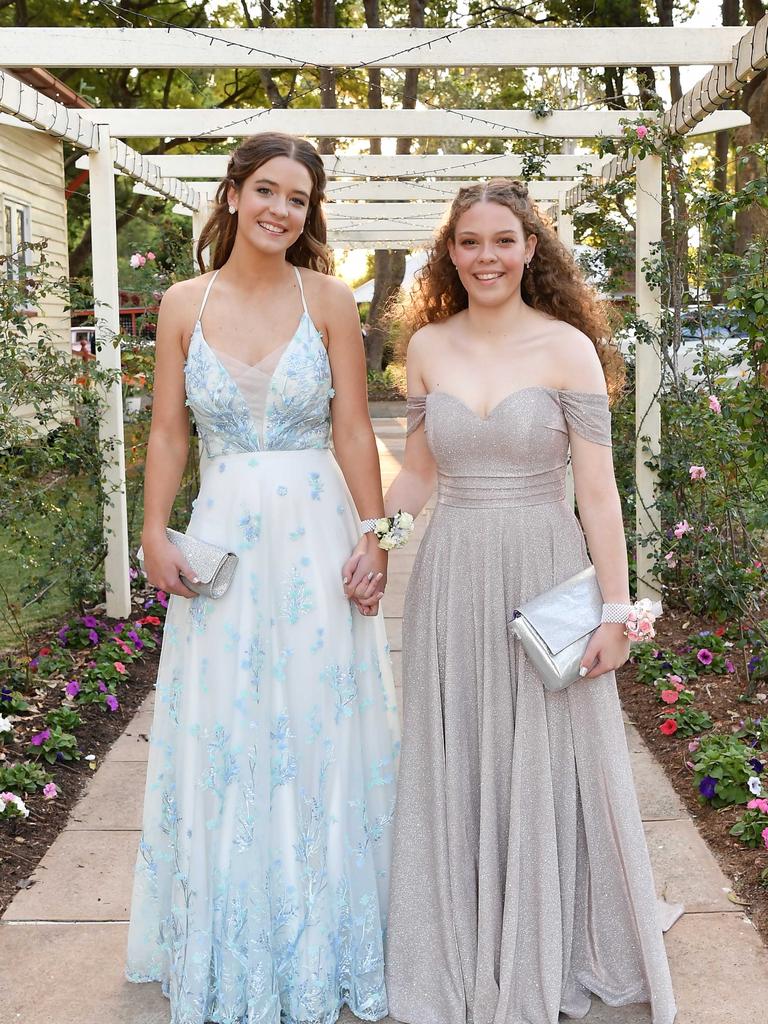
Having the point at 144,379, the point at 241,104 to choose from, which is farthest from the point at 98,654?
the point at 241,104

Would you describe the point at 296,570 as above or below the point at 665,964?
above

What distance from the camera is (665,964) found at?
294 cm

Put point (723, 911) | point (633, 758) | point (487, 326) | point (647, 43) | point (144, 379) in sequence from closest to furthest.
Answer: point (487, 326) → point (723, 911) → point (633, 758) → point (647, 43) → point (144, 379)

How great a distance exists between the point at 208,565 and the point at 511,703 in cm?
80

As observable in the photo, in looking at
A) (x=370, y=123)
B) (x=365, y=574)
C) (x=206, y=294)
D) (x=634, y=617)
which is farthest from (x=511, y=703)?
(x=370, y=123)

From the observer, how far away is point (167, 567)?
2.95 meters

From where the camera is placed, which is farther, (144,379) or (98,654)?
(144,379)

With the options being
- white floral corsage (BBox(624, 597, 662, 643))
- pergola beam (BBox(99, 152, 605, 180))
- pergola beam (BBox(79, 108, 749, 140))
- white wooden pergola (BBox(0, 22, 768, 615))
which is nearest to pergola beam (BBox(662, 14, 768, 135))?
white wooden pergola (BBox(0, 22, 768, 615))

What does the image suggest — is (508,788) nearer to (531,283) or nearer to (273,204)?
(531,283)

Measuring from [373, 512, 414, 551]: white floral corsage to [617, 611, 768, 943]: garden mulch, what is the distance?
1540 millimetres

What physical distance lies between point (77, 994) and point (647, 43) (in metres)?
4.47

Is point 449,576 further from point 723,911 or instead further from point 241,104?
point 241,104

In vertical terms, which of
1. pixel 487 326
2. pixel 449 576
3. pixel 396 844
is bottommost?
pixel 396 844

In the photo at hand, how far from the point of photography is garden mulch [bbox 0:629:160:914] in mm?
3904
